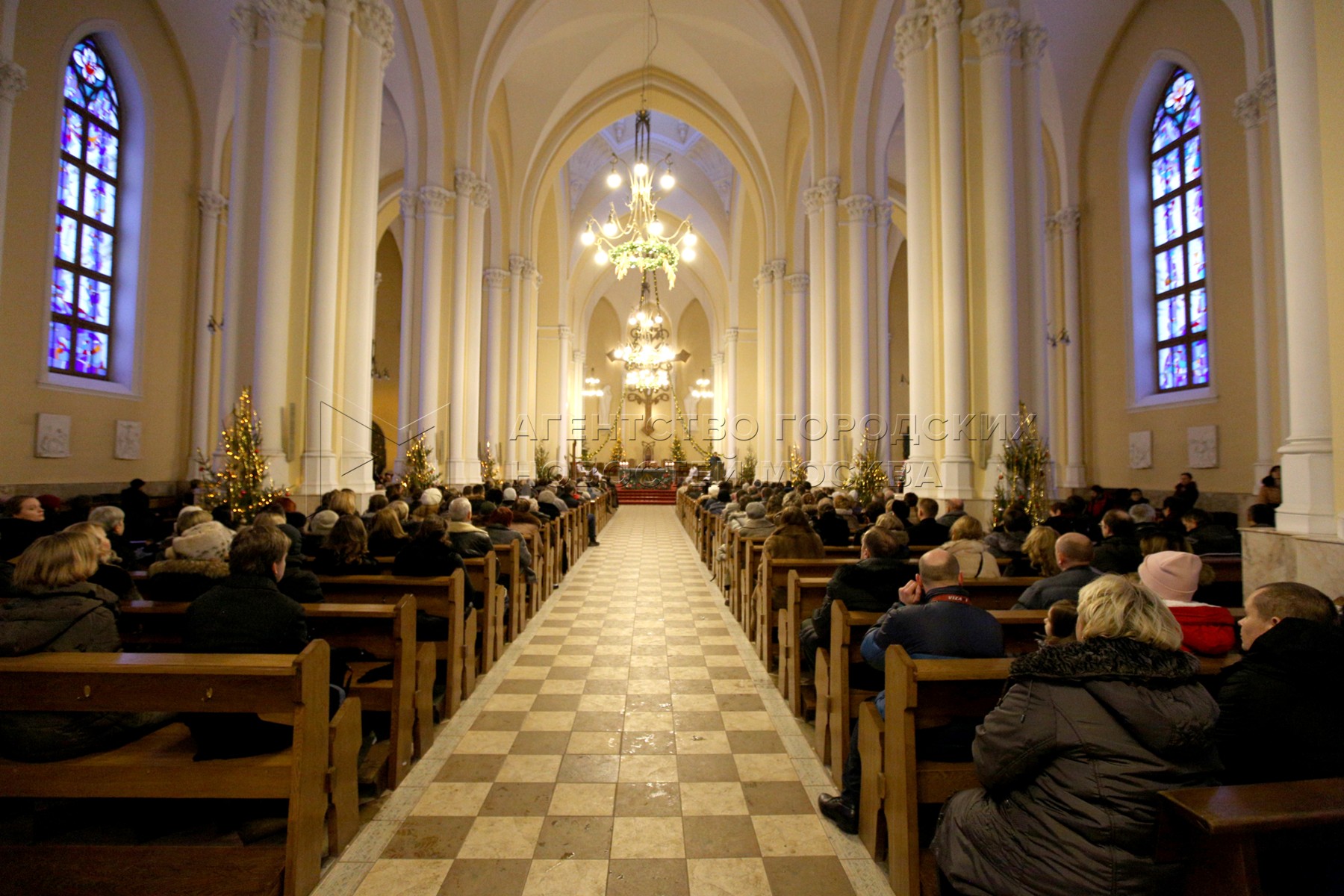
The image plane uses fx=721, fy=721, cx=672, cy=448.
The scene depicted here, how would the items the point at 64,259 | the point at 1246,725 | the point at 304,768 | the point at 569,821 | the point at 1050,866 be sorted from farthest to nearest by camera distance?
the point at 64,259, the point at 569,821, the point at 304,768, the point at 1246,725, the point at 1050,866

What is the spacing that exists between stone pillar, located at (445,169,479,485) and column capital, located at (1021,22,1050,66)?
925 cm

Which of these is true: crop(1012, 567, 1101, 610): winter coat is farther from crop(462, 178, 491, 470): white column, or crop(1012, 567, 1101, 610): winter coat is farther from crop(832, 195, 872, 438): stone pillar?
crop(462, 178, 491, 470): white column

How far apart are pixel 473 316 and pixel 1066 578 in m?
13.0

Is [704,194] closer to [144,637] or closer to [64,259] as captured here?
[64,259]

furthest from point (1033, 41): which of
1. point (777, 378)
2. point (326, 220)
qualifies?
point (777, 378)

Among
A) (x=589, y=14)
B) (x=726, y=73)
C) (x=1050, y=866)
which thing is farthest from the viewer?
(x=726, y=73)

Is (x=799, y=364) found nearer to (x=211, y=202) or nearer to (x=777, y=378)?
(x=777, y=378)

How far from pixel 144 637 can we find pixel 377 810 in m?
1.40

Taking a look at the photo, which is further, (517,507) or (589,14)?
(589,14)

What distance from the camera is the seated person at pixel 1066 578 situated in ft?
10.9

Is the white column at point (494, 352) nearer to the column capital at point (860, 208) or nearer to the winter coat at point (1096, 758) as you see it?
the column capital at point (860, 208)

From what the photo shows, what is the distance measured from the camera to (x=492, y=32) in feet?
43.9

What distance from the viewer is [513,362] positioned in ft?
60.8

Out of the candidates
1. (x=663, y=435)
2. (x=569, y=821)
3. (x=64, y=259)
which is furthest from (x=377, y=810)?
(x=663, y=435)
